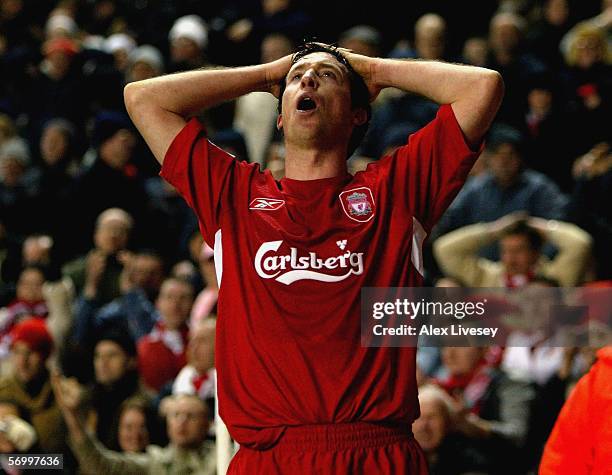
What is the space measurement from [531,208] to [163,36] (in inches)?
219

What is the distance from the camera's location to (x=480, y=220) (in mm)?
8469

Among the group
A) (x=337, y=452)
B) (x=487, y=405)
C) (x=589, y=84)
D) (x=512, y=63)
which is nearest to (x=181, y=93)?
(x=337, y=452)

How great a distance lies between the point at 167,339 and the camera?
7910mm

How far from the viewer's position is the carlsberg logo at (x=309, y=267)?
3.60m

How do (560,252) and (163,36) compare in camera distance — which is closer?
(560,252)

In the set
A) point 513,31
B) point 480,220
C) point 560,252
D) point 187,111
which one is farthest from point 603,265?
point 187,111

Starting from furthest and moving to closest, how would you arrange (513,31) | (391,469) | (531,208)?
(513,31) → (531,208) → (391,469)

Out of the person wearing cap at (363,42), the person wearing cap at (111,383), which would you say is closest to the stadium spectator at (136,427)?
the person wearing cap at (111,383)

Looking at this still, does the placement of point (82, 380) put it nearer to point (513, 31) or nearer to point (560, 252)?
point (560, 252)

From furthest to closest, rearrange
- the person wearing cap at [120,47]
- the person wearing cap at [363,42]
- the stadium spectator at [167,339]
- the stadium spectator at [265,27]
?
the person wearing cap at [120,47] < the stadium spectator at [265,27] < the person wearing cap at [363,42] < the stadium spectator at [167,339]

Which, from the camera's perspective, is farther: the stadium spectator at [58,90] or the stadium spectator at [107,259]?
the stadium spectator at [58,90]

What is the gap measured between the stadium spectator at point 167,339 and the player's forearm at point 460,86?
4.22 meters

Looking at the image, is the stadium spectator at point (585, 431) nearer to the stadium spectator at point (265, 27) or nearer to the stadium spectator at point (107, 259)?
the stadium spectator at point (107, 259)

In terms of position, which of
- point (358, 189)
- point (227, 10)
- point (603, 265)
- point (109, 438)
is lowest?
point (109, 438)
